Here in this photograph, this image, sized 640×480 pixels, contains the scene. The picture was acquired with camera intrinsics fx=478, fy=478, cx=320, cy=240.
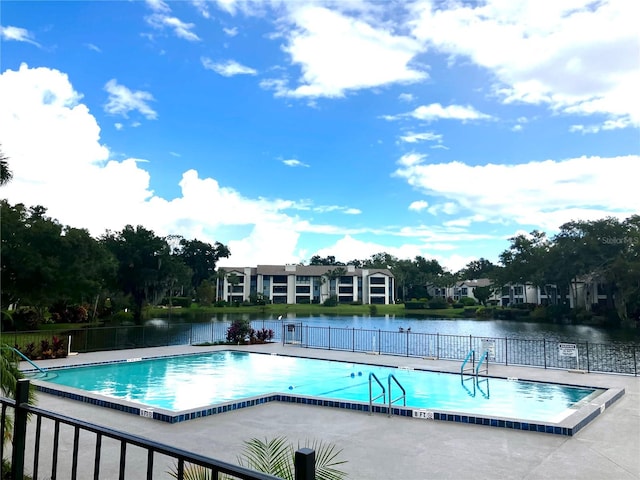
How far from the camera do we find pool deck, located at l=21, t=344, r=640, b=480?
6.18 metres

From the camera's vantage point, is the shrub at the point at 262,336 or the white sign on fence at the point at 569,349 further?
the shrub at the point at 262,336

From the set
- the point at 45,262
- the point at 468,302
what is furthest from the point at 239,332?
the point at 468,302

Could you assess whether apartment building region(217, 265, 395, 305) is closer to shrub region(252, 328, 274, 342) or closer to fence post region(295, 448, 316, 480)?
shrub region(252, 328, 274, 342)

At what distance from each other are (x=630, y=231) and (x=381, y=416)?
53.9 metres

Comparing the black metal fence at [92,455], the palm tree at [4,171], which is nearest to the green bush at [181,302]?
the palm tree at [4,171]

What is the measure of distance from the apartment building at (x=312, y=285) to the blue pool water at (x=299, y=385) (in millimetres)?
68016

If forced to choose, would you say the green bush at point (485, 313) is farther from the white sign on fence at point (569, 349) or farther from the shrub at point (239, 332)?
the white sign on fence at point (569, 349)

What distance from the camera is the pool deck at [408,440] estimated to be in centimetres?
618

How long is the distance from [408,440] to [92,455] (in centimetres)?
462

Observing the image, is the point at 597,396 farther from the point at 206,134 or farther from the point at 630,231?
the point at 630,231

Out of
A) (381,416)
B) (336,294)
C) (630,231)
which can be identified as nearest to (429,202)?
(630,231)

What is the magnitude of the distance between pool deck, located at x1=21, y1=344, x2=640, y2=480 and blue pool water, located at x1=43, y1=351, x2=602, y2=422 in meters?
1.40

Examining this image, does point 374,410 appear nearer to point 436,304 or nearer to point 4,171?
point 4,171

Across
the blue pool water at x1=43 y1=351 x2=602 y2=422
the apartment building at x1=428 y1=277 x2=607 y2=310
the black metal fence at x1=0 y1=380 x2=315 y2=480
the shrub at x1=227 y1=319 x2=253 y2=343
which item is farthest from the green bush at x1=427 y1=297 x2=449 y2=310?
the black metal fence at x1=0 y1=380 x2=315 y2=480
